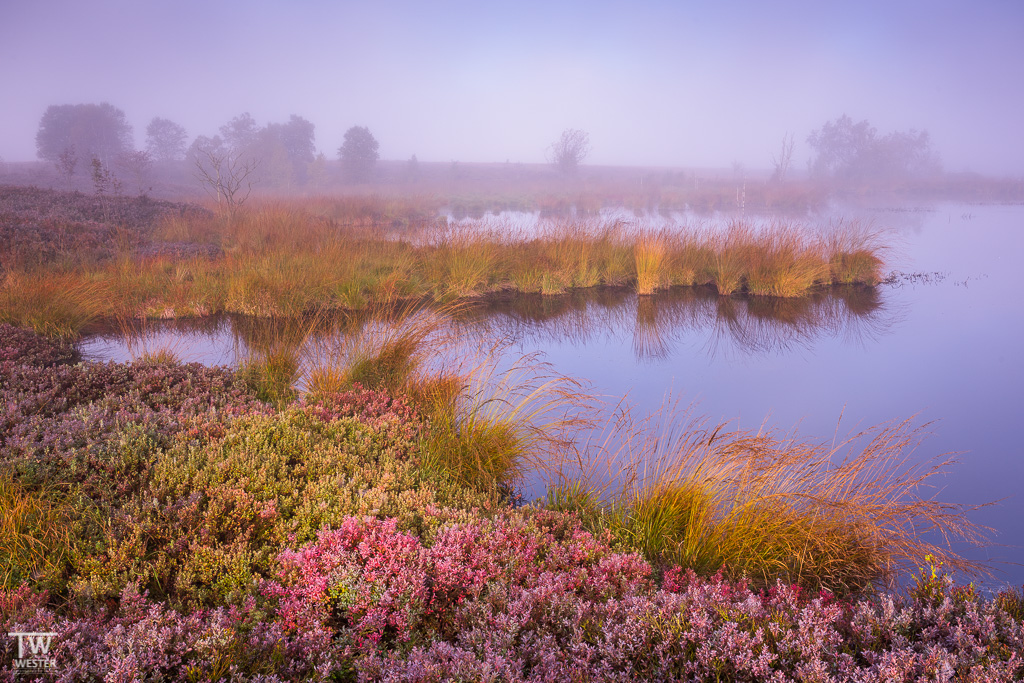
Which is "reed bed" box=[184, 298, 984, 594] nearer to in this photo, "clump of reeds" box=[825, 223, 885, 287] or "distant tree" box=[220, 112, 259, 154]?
"clump of reeds" box=[825, 223, 885, 287]

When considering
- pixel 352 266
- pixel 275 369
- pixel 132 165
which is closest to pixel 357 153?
pixel 132 165

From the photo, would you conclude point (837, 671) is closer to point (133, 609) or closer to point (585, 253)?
point (133, 609)

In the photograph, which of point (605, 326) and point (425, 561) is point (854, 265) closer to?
point (605, 326)

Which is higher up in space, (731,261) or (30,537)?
(731,261)

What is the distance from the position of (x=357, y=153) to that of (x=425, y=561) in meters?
58.7

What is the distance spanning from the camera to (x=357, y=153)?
181 feet

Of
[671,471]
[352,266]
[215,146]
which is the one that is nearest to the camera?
[671,471]

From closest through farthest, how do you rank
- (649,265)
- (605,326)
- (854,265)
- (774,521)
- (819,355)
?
(774,521) < (819,355) < (605,326) < (649,265) < (854,265)

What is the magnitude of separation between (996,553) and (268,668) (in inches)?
163

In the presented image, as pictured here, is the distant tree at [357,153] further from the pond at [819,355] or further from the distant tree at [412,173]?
the pond at [819,355]

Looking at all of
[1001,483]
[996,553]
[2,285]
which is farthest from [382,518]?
[2,285]

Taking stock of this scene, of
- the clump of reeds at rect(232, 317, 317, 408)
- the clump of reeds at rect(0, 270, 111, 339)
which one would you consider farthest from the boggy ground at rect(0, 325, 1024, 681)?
the clump of reeds at rect(0, 270, 111, 339)

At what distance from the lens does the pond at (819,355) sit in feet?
15.7

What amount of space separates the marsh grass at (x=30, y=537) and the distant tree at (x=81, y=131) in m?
49.1
